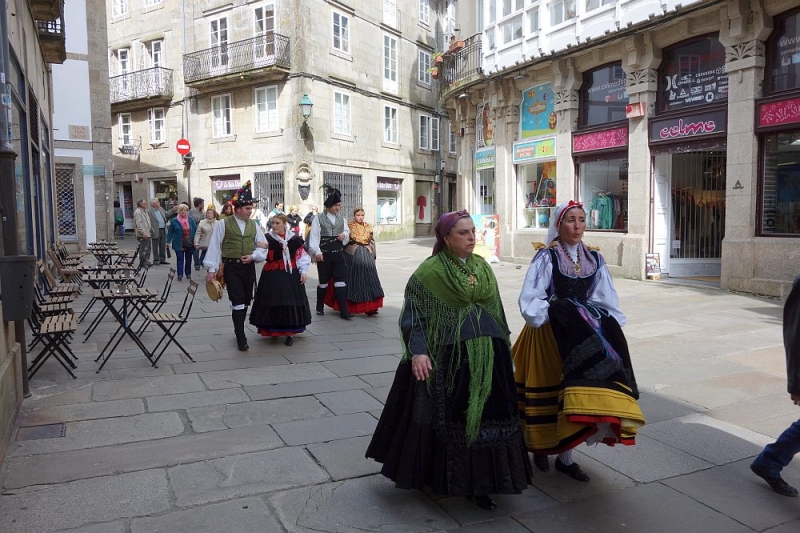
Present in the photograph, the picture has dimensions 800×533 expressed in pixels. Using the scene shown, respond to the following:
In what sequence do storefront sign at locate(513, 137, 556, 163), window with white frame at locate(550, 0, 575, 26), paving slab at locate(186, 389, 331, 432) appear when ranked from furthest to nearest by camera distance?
1. storefront sign at locate(513, 137, 556, 163)
2. window with white frame at locate(550, 0, 575, 26)
3. paving slab at locate(186, 389, 331, 432)

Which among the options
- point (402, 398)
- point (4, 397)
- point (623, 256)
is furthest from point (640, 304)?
point (4, 397)

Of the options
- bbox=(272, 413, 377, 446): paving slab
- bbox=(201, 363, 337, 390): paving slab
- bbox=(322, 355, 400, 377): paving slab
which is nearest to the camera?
bbox=(272, 413, 377, 446): paving slab

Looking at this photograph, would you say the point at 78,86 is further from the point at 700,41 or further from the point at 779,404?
the point at 779,404

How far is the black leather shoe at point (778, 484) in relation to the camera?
3754 millimetres

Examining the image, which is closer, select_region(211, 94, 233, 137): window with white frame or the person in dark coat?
the person in dark coat

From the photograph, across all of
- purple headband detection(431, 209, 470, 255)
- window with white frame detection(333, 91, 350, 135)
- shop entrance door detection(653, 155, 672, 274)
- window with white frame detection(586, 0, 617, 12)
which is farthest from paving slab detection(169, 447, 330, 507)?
window with white frame detection(333, 91, 350, 135)

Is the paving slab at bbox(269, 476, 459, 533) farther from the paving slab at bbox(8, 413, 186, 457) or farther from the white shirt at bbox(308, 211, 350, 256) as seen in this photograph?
the white shirt at bbox(308, 211, 350, 256)

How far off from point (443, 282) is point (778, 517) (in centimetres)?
219

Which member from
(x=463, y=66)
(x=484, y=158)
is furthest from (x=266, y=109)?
(x=484, y=158)

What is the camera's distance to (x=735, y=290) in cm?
1170

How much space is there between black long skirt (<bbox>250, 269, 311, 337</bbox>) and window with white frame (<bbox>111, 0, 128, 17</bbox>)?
27206 millimetres

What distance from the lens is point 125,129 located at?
30.9 m

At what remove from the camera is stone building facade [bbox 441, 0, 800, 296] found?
11.2 metres

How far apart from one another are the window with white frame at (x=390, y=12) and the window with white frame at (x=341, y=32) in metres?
2.66
